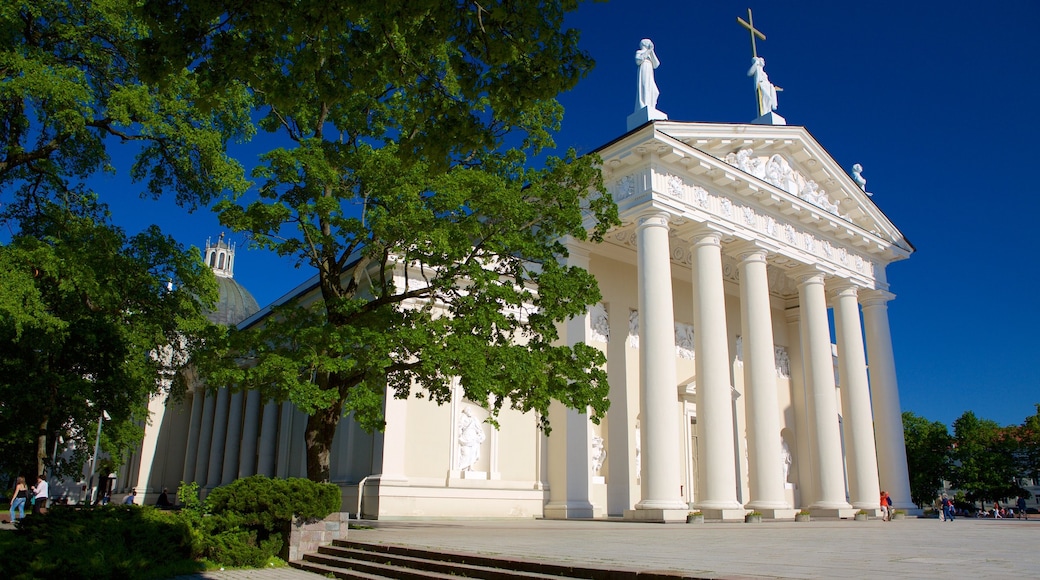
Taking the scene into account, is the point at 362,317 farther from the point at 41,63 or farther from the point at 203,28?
the point at 203,28

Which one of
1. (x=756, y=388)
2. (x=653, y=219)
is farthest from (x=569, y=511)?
(x=653, y=219)

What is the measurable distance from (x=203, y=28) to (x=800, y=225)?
2425cm

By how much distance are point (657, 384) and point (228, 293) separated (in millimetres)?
56906

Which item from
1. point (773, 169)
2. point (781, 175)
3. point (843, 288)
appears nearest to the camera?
point (773, 169)

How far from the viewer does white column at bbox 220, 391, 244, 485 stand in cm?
3534

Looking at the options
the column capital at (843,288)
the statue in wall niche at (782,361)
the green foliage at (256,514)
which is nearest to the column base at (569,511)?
the green foliage at (256,514)

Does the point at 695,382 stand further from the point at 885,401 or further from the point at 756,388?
the point at 885,401

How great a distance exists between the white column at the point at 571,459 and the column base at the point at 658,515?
2752 millimetres

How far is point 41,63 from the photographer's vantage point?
1449cm

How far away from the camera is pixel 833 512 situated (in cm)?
2406

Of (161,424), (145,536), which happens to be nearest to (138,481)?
(161,424)

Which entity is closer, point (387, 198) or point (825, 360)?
point (387, 198)

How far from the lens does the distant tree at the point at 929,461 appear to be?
6181cm

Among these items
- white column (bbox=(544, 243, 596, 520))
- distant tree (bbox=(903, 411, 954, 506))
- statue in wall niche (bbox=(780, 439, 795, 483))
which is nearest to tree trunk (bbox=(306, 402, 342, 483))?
white column (bbox=(544, 243, 596, 520))
